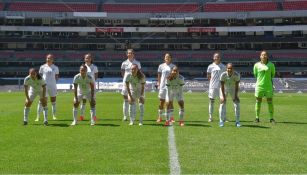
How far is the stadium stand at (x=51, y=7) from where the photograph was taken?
68.9m

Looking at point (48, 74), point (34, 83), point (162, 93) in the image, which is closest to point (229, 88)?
point (162, 93)

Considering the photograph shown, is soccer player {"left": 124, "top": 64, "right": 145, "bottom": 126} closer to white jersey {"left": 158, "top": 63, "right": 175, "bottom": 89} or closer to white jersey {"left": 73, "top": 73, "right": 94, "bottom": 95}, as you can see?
white jersey {"left": 158, "top": 63, "right": 175, "bottom": 89}

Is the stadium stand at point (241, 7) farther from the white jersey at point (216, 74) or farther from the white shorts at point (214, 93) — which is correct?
the white shorts at point (214, 93)

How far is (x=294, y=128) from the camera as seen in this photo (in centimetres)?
1264

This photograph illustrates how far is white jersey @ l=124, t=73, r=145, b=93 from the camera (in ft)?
45.1

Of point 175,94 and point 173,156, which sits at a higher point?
point 175,94

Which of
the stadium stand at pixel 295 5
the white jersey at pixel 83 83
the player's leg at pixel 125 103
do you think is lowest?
the player's leg at pixel 125 103

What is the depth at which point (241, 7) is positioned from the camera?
68750 mm

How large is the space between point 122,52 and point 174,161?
59.9 m

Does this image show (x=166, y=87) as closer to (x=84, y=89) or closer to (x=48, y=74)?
(x=84, y=89)

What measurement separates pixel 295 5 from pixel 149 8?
22.6m

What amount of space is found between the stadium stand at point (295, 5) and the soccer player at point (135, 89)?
58.3 metres

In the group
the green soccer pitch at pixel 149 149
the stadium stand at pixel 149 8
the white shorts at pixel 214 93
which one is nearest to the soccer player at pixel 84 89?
the green soccer pitch at pixel 149 149

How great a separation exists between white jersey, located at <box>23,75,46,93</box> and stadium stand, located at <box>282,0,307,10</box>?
5932 centimetres
